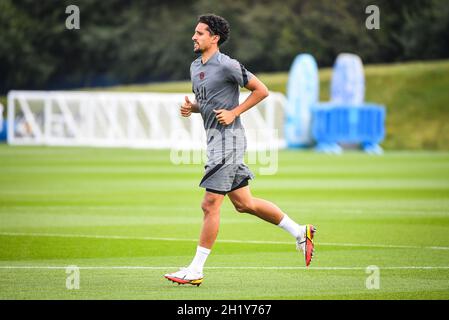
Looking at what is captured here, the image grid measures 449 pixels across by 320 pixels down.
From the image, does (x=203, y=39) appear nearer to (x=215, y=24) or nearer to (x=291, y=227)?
(x=215, y=24)

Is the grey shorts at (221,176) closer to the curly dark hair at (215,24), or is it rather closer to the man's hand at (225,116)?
the man's hand at (225,116)

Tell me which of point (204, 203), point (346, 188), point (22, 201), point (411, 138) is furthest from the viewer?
point (411, 138)

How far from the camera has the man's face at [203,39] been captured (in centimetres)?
1051

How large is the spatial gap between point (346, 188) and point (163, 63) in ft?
162

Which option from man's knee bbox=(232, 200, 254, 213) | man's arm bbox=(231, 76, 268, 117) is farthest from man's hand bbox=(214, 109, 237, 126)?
man's knee bbox=(232, 200, 254, 213)

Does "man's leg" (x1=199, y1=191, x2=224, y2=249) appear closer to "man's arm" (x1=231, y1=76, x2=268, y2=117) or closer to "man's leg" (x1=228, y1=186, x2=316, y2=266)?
"man's leg" (x1=228, y1=186, x2=316, y2=266)

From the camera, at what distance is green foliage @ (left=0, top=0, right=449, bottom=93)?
64.7 meters

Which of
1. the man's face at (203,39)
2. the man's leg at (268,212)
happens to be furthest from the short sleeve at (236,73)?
the man's leg at (268,212)

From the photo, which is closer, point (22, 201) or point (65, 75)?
point (22, 201)

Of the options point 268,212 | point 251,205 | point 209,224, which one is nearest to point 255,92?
point 251,205

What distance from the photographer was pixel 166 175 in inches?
1102

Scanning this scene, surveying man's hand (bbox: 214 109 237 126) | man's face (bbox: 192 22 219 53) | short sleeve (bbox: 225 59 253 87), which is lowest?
man's hand (bbox: 214 109 237 126)

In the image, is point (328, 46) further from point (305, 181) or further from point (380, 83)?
point (305, 181)
